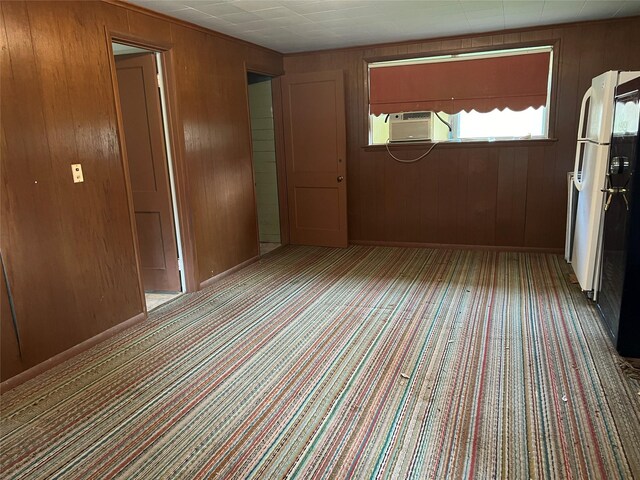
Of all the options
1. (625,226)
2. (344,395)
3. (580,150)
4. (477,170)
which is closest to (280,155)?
(477,170)

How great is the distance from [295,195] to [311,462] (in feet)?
13.6

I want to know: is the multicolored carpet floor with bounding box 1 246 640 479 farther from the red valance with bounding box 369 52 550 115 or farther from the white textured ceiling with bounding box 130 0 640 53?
the white textured ceiling with bounding box 130 0 640 53

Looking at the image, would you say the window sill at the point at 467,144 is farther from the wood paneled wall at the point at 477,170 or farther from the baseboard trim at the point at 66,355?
the baseboard trim at the point at 66,355

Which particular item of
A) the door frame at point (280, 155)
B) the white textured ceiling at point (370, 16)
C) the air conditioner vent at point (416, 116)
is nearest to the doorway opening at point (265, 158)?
the door frame at point (280, 155)

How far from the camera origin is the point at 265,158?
5.90m

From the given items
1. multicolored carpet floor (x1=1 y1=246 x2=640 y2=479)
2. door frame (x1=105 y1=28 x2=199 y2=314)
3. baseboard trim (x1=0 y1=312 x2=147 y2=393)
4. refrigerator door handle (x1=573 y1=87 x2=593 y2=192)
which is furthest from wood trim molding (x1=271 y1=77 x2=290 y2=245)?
refrigerator door handle (x1=573 y1=87 x2=593 y2=192)

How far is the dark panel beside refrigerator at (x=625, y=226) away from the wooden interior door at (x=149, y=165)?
340cm

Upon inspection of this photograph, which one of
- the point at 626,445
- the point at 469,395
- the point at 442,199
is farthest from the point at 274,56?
the point at 626,445

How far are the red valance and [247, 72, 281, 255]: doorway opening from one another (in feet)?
4.52

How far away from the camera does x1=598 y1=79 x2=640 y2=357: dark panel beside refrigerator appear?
254 centimetres

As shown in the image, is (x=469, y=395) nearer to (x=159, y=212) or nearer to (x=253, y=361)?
(x=253, y=361)

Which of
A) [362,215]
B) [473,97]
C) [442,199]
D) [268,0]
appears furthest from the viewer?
[362,215]

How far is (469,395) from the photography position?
235 cm

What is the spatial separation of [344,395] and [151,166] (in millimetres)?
2654
